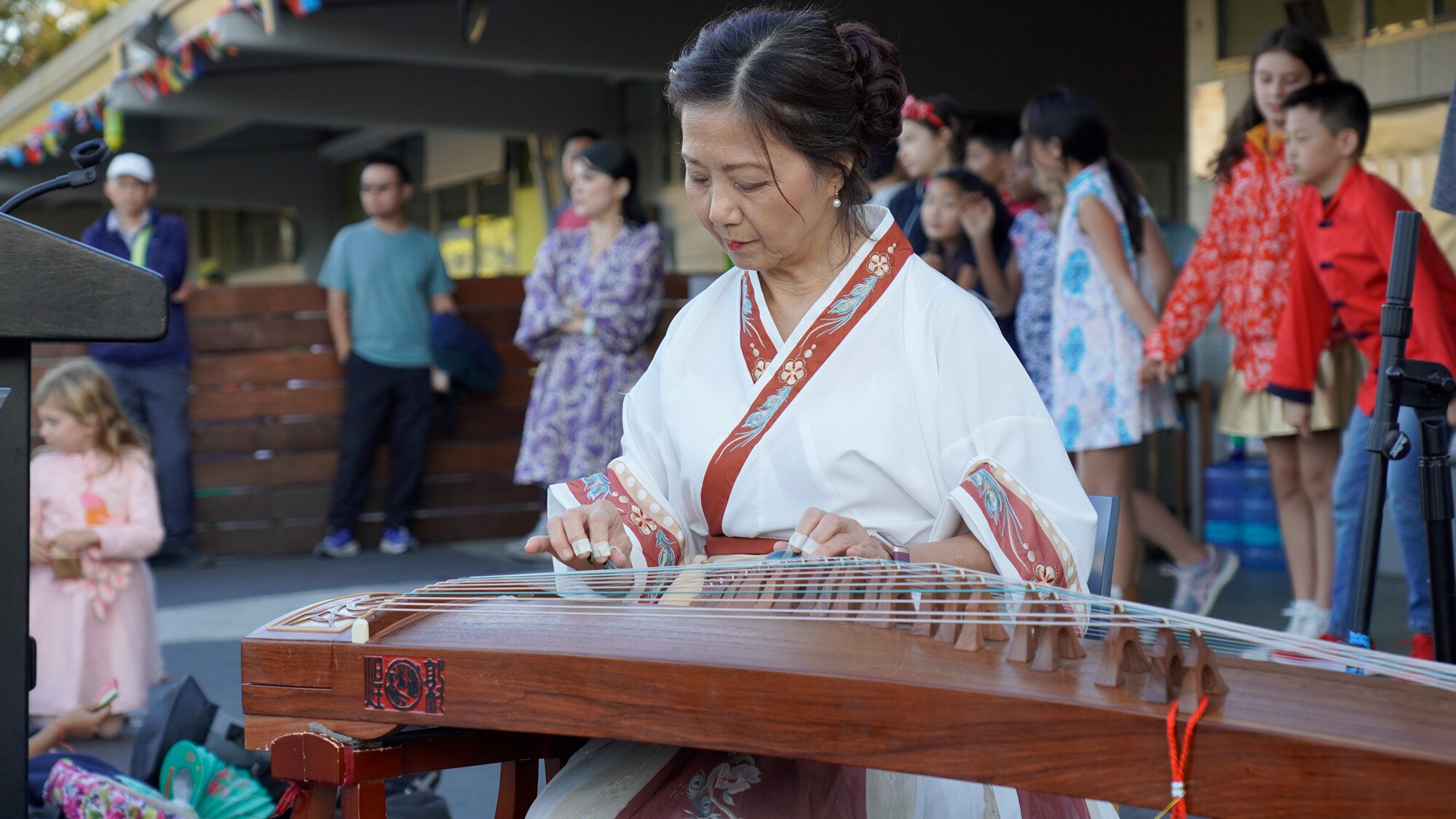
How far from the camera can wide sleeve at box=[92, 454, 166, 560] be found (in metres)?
3.73

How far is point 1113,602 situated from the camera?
50.7 inches

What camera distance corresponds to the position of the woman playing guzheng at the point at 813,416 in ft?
5.16

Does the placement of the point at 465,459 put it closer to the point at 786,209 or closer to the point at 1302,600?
the point at 1302,600

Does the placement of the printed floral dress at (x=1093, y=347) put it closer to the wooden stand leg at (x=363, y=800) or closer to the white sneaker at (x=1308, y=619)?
the white sneaker at (x=1308, y=619)

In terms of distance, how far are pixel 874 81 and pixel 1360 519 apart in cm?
203

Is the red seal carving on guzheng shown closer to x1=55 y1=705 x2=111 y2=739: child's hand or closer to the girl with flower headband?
x1=55 y1=705 x2=111 y2=739: child's hand

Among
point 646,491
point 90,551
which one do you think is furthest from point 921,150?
point 646,491

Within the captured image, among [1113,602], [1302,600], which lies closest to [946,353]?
[1113,602]

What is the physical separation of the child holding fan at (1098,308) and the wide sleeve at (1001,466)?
236cm

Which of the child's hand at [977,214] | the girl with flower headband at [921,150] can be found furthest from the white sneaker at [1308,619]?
the girl with flower headband at [921,150]

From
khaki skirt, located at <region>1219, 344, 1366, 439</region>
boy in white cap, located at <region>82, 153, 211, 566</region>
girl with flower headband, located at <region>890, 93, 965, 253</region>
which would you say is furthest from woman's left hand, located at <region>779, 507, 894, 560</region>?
boy in white cap, located at <region>82, 153, 211, 566</region>

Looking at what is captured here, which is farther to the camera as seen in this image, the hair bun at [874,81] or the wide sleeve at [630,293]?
the wide sleeve at [630,293]

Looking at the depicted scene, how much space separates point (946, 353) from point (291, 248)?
50.5 feet

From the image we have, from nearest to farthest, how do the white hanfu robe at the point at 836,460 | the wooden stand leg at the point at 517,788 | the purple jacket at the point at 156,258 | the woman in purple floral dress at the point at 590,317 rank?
the white hanfu robe at the point at 836,460
the wooden stand leg at the point at 517,788
the woman in purple floral dress at the point at 590,317
the purple jacket at the point at 156,258
